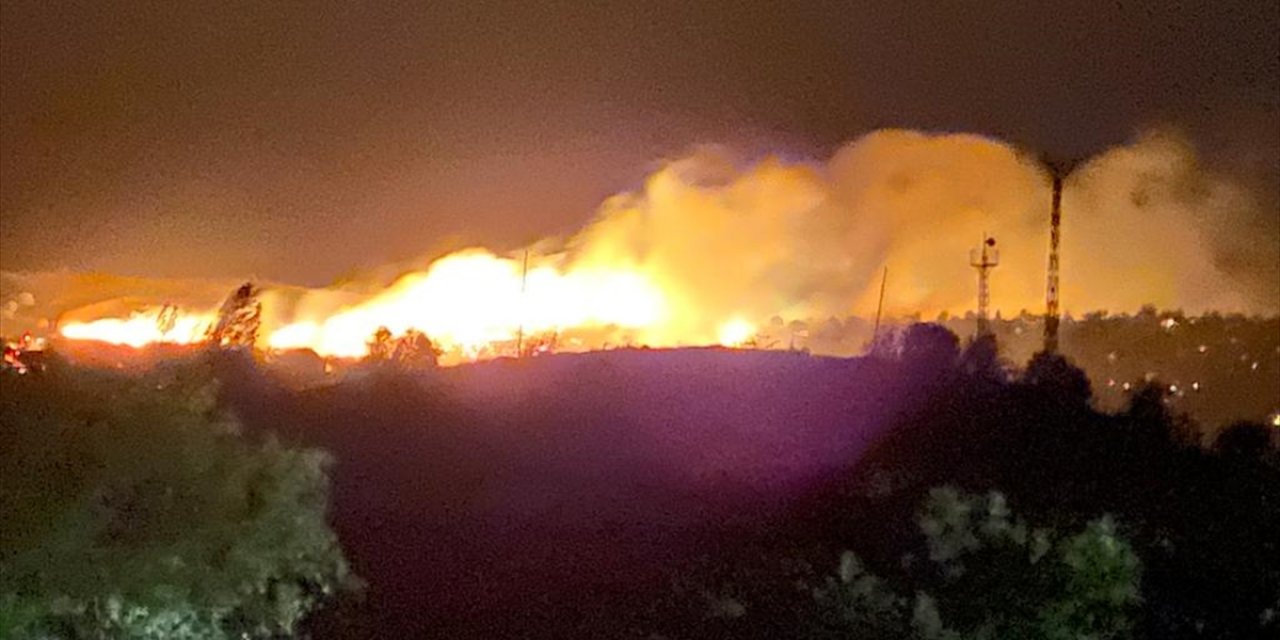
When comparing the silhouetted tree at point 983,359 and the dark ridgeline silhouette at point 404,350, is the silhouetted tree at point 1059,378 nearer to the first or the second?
the silhouetted tree at point 983,359

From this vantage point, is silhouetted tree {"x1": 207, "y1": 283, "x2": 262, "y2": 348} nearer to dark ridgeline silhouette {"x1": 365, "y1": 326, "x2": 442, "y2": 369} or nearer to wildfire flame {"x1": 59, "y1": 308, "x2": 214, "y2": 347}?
wildfire flame {"x1": 59, "y1": 308, "x2": 214, "y2": 347}

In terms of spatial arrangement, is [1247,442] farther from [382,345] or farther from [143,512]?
[143,512]

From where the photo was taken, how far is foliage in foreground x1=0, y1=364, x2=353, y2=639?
29.3 feet

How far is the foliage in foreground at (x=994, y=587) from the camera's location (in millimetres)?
9969

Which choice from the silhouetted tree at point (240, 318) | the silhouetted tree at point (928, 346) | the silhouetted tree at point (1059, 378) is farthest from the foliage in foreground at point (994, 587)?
the silhouetted tree at point (240, 318)

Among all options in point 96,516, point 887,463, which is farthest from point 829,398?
point 96,516

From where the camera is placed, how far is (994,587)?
10141 mm

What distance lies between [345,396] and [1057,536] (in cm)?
686

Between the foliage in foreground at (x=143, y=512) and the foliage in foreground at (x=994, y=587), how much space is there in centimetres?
406

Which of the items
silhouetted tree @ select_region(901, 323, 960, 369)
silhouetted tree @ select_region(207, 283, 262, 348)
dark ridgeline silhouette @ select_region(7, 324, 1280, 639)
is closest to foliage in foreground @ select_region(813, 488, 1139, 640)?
dark ridgeline silhouette @ select_region(7, 324, 1280, 639)

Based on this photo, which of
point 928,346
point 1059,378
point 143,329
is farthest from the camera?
point 928,346

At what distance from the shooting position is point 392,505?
13195 millimetres

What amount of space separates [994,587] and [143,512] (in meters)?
5.87

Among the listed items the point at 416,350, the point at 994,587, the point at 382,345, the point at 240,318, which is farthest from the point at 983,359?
the point at 240,318
